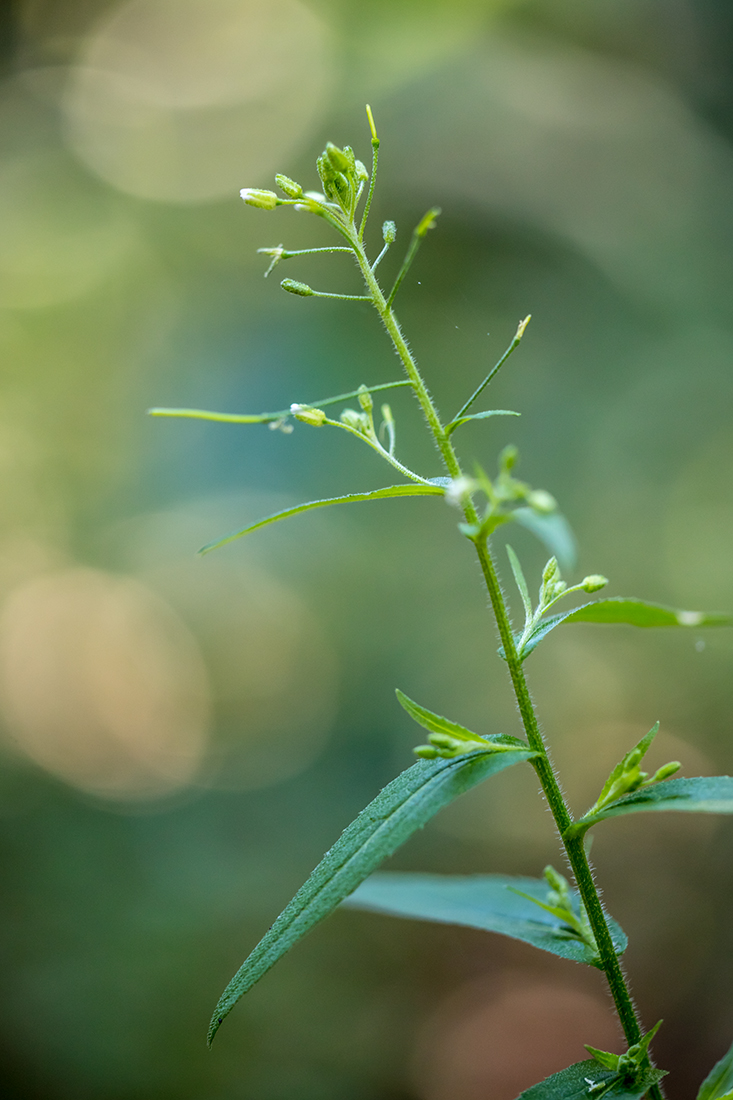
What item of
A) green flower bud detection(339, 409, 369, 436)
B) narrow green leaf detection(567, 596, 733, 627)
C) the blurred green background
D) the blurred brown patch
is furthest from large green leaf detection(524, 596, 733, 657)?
the blurred brown patch

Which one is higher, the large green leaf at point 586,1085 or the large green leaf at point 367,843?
the large green leaf at point 367,843

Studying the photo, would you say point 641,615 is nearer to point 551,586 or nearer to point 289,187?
point 551,586

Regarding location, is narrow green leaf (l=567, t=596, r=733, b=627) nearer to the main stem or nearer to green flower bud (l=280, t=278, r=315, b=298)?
the main stem

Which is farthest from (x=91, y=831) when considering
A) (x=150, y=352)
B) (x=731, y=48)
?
(x=731, y=48)

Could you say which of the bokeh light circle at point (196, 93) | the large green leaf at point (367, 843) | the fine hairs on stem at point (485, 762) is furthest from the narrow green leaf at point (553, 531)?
the bokeh light circle at point (196, 93)

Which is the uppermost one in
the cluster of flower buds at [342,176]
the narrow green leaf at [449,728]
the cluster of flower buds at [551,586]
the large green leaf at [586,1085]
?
the cluster of flower buds at [342,176]

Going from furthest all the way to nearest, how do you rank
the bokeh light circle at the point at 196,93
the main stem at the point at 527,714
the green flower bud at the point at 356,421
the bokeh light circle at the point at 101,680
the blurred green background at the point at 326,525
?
the bokeh light circle at the point at 196,93
the bokeh light circle at the point at 101,680
the blurred green background at the point at 326,525
the green flower bud at the point at 356,421
the main stem at the point at 527,714

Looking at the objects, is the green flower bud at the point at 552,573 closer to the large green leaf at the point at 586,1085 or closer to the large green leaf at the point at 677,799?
the large green leaf at the point at 677,799
